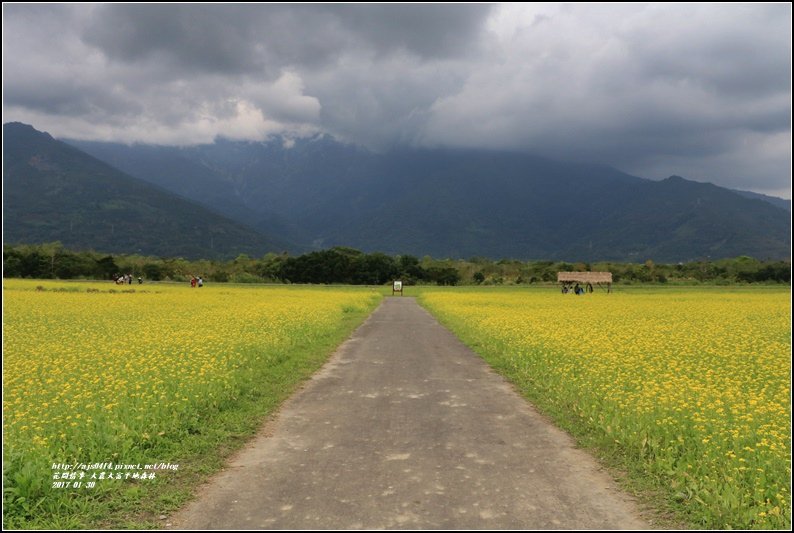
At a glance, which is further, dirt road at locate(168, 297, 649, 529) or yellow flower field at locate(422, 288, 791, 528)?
yellow flower field at locate(422, 288, 791, 528)

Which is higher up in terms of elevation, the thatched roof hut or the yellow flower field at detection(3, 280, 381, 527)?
the thatched roof hut

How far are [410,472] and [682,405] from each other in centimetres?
515

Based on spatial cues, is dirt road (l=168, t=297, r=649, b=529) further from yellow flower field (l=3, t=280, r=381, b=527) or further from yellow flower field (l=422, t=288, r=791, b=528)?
yellow flower field (l=3, t=280, r=381, b=527)

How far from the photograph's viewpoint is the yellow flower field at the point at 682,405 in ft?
19.0

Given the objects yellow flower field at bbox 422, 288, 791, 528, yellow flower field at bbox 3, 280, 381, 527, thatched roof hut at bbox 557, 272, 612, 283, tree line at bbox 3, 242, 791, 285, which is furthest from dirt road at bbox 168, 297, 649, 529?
tree line at bbox 3, 242, 791, 285

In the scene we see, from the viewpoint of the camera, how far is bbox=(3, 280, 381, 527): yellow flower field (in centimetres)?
675

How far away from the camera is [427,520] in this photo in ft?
16.9

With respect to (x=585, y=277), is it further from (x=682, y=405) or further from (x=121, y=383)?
(x=121, y=383)

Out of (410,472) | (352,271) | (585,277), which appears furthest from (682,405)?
(352,271)

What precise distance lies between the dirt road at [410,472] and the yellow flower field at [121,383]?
5.01 ft

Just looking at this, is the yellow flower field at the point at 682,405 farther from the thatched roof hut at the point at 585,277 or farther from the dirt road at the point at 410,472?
the thatched roof hut at the point at 585,277

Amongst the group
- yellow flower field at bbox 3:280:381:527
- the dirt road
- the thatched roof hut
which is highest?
the thatched roof hut

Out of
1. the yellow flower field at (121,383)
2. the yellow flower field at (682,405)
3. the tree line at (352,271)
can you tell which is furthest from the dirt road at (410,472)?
the tree line at (352,271)

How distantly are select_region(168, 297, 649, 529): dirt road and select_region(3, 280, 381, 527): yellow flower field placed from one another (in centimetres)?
153
